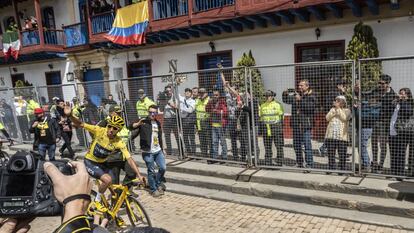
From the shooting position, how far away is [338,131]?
6590 millimetres

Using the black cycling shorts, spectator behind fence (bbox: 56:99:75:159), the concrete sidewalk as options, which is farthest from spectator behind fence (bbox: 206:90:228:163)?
spectator behind fence (bbox: 56:99:75:159)

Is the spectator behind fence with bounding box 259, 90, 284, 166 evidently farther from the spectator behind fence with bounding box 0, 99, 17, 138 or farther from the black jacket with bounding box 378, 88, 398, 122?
the spectator behind fence with bounding box 0, 99, 17, 138

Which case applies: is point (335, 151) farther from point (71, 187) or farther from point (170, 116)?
point (71, 187)

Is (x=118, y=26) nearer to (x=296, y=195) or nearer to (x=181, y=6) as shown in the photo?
(x=181, y=6)

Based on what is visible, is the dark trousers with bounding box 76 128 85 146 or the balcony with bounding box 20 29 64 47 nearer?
the dark trousers with bounding box 76 128 85 146

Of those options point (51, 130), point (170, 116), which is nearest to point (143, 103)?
point (170, 116)

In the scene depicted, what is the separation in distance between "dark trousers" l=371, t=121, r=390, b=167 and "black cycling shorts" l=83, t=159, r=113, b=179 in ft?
15.8

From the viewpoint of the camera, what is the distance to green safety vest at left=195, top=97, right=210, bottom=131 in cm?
819

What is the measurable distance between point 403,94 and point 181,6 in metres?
8.92

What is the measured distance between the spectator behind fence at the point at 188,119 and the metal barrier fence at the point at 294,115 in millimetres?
25

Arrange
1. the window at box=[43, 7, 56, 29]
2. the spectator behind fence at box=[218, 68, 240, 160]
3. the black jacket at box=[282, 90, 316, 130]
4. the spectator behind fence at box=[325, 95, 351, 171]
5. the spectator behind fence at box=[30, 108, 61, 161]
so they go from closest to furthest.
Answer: the spectator behind fence at box=[325, 95, 351, 171]
the black jacket at box=[282, 90, 316, 130]
the spectator behind fence at box=[218, 68, 240, 160]
the spectator behind fence at box=[30, 108, 61, 161]
the window at box=[43, 7, 56, 29]

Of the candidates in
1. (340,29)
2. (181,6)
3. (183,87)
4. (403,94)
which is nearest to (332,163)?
(403,94)

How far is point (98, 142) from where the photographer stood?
18.9ft

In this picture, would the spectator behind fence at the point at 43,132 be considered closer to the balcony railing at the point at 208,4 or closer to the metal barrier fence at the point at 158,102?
the metal barrier fence at the point at 158,102
